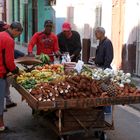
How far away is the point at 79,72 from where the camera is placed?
787 cm

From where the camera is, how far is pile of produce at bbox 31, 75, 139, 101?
6520 mm

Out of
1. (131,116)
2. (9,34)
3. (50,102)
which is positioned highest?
(9,34)

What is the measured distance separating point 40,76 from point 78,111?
3.11 feet

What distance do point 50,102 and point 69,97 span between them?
0.36 m

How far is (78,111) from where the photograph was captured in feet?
22.9

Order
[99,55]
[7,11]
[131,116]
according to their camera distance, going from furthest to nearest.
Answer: [7,11] → [131,116] → [99,55]

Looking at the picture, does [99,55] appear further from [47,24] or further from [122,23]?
[122,23]

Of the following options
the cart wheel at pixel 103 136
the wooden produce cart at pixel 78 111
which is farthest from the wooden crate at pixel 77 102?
the cart wheel at pixel 103 136

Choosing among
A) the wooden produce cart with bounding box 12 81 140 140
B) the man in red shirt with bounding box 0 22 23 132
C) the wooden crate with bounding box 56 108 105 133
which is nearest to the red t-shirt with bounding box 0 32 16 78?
the man in red shirt with bounding box 0 22 23 132

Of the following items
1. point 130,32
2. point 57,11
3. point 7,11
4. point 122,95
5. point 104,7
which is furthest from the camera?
point 7,11

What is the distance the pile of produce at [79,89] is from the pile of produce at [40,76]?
0.34 m

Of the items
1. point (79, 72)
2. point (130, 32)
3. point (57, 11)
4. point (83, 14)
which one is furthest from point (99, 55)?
point (57, 11)

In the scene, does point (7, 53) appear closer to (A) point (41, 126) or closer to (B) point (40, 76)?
(B) point (40, 76)

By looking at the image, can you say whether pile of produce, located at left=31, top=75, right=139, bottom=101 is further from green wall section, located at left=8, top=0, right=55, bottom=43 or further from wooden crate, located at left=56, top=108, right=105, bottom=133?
green wall section, located at left=8, top=0, right=55, bottom=43
